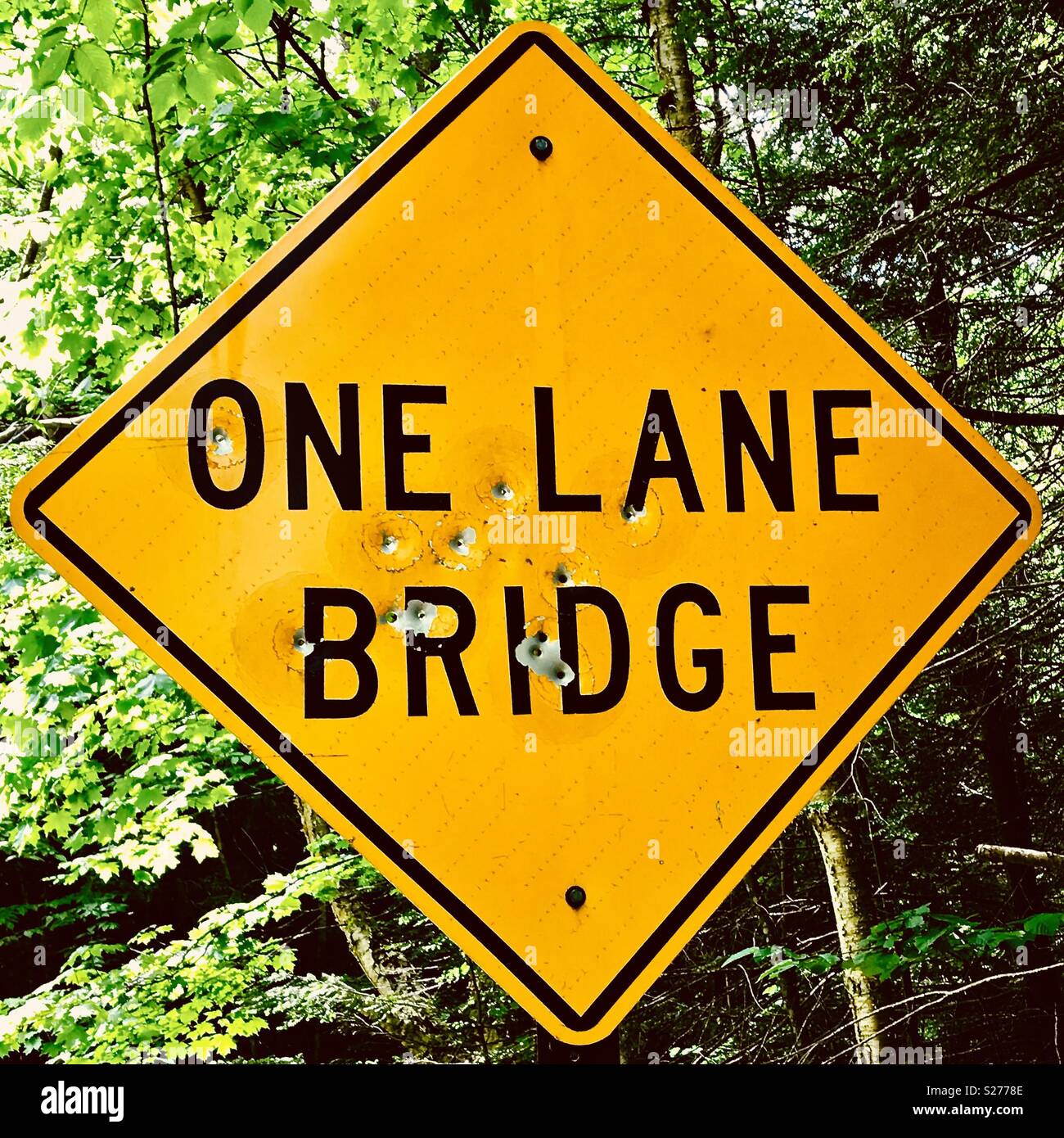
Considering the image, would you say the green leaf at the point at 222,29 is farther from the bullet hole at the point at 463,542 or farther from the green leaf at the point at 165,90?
the bullet hole at the point at 463,542

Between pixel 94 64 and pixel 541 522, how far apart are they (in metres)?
2.30

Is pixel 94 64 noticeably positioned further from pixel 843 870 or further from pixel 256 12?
pixel 843 870

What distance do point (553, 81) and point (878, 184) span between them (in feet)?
13.5

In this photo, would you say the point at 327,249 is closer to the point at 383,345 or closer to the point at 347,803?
the point at 383,345

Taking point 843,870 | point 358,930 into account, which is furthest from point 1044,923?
point 358,930

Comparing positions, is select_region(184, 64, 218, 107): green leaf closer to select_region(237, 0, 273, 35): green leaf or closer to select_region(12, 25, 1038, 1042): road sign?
select_region(237, 0, 273, 35): green leaf

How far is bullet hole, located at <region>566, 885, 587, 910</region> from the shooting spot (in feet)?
5.10

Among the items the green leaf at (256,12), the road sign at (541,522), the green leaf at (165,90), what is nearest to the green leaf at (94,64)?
the green leaf at (165,90)

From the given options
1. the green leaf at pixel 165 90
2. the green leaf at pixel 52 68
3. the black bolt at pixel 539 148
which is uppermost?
the green leaf at pixel 165 90

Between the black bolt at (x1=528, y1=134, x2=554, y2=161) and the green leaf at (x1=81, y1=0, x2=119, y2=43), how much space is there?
1629 mm

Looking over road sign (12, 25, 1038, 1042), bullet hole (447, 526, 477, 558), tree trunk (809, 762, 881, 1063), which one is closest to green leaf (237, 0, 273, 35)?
road sign (12, 25, 1038, 1042)

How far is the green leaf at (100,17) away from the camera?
2.66m

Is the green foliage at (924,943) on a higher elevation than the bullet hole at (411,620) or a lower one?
lower

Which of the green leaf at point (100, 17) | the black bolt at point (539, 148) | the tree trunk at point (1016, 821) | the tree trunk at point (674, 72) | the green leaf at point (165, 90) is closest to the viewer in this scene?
the black bolt at point (539, 148)
